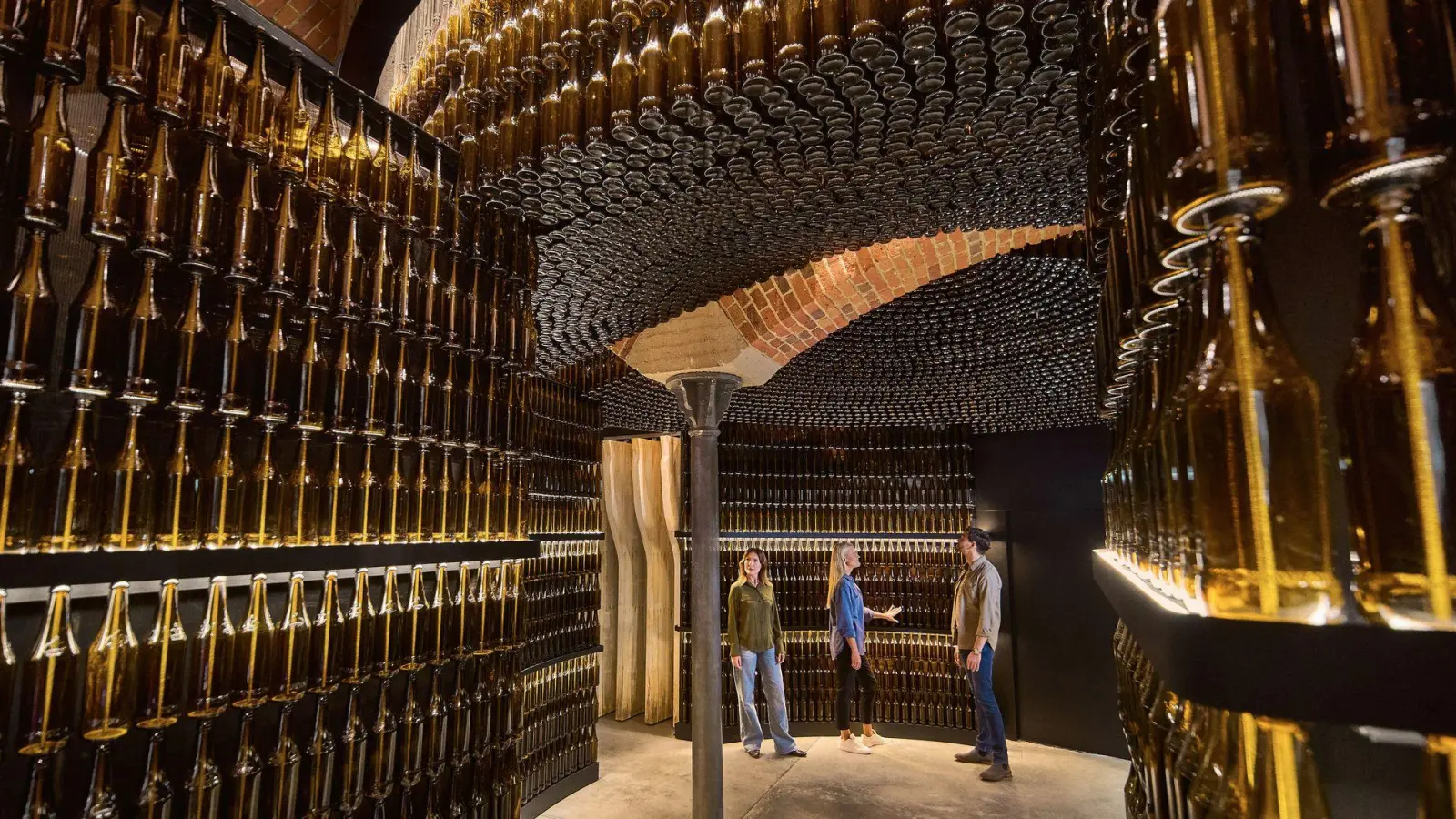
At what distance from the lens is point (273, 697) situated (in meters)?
2.03

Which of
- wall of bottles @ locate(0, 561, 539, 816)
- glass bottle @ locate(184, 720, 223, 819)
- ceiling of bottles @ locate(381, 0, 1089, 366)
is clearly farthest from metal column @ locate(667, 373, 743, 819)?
glass bottle @ locate(184, 720, 223, 819)

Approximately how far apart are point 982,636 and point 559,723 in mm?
3071

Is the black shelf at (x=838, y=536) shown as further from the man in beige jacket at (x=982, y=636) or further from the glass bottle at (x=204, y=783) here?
the glass bottle at (x=204, y=783)

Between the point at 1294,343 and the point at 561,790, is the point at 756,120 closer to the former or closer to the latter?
the point at 1294,343

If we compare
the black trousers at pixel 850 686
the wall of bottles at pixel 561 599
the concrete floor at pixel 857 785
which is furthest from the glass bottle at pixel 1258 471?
the black trousers at pixel 850 686

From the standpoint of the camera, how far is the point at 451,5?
9.96 feet

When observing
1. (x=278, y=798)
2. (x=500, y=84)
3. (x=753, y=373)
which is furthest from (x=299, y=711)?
(x=753, y=373)

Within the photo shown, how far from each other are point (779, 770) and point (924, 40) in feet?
17.0

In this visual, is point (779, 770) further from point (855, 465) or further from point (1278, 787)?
point (1278, 787)

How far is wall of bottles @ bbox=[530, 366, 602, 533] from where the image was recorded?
5.54 meters

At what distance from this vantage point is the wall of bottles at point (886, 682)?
263 inches

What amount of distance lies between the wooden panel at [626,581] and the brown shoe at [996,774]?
3.51 meters

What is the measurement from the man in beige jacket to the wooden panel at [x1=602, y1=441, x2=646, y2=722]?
10.9 feet

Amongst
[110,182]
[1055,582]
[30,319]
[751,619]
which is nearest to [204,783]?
[30,319]
